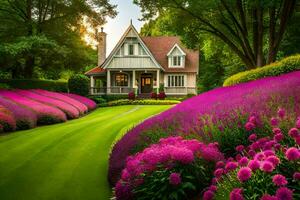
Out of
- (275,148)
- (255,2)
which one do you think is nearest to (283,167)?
(275,148)

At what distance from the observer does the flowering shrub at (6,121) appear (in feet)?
56.3

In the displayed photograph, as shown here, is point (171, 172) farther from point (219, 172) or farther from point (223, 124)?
point (223, 124)

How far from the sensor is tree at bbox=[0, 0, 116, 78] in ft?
115

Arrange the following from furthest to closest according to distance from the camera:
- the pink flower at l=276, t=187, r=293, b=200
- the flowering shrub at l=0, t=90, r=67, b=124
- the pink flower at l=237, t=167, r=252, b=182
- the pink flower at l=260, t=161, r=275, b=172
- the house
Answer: the house < the flowering shrub at l=0, t=90, r=67, b=124 < the pink flower at l=237, t=167, r=252, b=182 < the pink flower at l=260, t=161, r=275, b=172 < the pink flower at l=276, t=187, r=293, b=200

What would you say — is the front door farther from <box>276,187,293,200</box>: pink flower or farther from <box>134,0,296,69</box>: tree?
<box>276,187,293,200</box>: pink flower

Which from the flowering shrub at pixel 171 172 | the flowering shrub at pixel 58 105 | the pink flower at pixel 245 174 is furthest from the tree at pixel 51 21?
the pink flower at pixel 245 174

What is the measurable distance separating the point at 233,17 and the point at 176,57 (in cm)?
2612

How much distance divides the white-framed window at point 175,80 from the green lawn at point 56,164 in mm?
30699

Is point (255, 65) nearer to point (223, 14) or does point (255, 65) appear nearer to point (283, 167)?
point (223, 14)

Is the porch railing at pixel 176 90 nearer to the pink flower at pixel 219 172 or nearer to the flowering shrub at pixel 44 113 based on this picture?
the flowering shrub at pixel 44 113

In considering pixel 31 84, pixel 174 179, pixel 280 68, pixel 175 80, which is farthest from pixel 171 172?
pixel 175 80

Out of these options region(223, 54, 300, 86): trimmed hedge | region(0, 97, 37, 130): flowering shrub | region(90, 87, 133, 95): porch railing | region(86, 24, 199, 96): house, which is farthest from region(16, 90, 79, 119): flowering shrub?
region(86, 24, 199, 96): house

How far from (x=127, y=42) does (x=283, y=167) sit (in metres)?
40.3

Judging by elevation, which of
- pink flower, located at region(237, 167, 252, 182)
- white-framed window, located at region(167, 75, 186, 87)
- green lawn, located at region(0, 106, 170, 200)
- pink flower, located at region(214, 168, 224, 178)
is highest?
white-framed window, located at region(167, 75, 186, 87)
